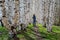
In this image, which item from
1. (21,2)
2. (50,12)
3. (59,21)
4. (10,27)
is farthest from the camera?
(59,21)

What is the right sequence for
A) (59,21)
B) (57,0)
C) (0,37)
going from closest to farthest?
(0,37) → (59,21) → (57,0)

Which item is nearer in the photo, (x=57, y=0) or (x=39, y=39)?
(x=39, y=39)

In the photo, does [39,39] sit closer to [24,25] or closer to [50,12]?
[24,25]

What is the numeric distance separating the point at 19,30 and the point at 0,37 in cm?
231

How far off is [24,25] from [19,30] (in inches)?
29.7

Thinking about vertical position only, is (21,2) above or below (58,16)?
above

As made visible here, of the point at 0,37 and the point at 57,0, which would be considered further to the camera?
the point at 57,0

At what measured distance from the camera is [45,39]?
1549 centimetres

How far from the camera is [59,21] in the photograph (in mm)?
31375

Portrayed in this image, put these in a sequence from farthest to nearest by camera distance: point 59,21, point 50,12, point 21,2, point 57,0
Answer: point 57,0 < point 59,21 < point 50,12 < point 21,2

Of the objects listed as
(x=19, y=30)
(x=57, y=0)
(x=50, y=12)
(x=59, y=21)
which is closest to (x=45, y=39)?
(x=19, y=30)

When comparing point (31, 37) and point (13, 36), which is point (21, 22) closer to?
point (31, 37)

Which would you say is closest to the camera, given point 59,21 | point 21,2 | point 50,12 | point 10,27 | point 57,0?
point 10,27

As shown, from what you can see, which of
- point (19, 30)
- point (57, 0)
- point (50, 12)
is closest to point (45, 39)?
point (19, 30)
